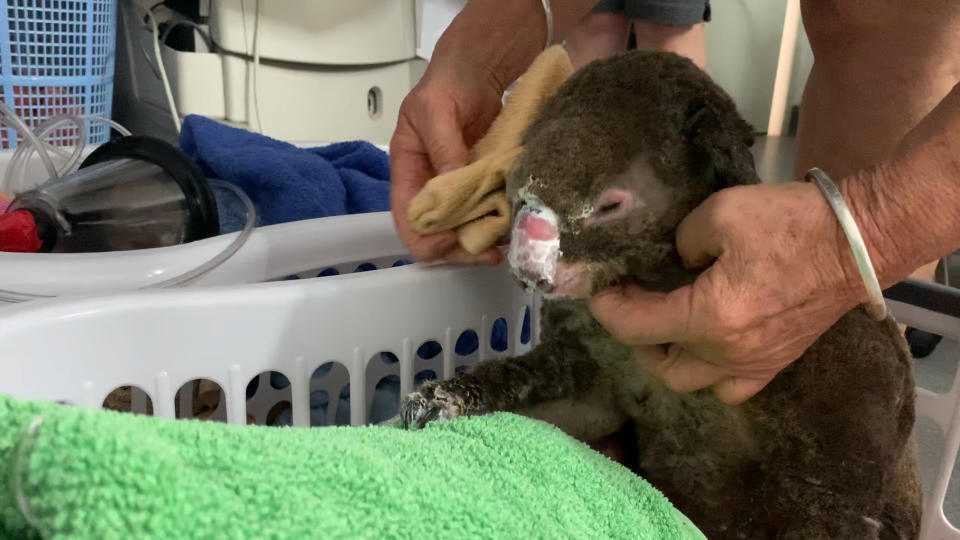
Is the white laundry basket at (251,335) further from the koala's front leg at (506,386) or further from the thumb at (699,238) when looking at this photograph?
the thumb at (699,238)

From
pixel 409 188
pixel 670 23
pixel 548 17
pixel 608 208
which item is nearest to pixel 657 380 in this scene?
pixel 608 208

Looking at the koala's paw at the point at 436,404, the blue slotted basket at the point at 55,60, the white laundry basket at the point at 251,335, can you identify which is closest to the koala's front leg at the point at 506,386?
the koala's paw at the point at 436,404

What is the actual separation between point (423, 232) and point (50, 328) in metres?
0.28

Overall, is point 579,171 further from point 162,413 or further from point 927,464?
point 927,464

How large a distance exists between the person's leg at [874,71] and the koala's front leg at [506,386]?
19.0 inches

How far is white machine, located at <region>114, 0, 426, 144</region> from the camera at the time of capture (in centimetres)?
141

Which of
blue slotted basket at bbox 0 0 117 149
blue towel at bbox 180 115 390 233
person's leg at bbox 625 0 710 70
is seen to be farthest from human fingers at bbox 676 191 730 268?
blue slotted basket at bbox 0 0 117 149

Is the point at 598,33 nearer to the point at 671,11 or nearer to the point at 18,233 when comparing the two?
the point at 671,11

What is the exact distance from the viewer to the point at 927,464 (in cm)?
94

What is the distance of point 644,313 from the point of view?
51cm

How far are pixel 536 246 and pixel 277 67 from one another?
115cm

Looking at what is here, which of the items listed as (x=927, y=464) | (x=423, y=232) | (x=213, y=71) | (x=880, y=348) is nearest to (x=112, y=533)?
(x=423, y=232)

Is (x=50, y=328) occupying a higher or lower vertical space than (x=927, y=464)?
higher

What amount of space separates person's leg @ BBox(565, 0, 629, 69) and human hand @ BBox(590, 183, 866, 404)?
2.74 ft
